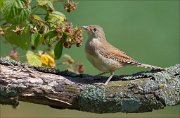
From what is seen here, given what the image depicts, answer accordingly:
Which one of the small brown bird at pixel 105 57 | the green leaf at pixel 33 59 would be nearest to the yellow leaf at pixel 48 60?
the green leaf at pixel 33 59

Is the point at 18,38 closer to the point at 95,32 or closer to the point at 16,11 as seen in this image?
the point at 16,11

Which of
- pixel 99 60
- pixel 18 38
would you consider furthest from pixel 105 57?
pixel 18 38

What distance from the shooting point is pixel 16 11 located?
5.47 metres

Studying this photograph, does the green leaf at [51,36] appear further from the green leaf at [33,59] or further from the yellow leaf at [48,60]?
the yellow leaf at [48,60]

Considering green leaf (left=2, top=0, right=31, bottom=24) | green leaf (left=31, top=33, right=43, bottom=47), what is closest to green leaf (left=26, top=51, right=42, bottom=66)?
green leaf (left=31, top=33, right=43, bottom=47)

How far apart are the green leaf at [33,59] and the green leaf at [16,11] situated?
40 cm

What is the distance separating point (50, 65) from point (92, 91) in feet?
2.35

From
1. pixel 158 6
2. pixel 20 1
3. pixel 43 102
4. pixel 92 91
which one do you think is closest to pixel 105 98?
pixel 92 91

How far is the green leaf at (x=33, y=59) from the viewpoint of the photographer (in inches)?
229

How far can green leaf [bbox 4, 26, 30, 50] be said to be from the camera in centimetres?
Answer: 576

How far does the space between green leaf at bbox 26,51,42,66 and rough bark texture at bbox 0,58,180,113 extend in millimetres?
385

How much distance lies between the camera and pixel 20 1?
18.1 ft

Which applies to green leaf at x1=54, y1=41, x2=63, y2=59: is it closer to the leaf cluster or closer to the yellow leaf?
the leaf cluster

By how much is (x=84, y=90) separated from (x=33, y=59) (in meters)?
0.66
